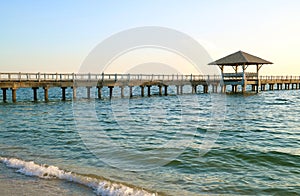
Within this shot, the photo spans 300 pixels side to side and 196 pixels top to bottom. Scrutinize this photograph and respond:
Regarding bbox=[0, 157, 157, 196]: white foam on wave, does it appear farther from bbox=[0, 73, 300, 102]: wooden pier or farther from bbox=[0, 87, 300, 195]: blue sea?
bbox=[0, 73, 300, 102]: wooden pier

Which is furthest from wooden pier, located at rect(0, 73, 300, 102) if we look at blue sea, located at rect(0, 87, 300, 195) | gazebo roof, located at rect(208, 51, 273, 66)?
blue sea, located at rect(0, 87, 300, 195)

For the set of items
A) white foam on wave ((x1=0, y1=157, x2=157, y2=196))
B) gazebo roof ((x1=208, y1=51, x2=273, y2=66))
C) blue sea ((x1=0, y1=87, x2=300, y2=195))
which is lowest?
blue sea ((x1=0, y1=87, x2=300, y2=195))

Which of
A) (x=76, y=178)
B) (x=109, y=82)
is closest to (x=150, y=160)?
(x=76, y=178)

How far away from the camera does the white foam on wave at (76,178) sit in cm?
588

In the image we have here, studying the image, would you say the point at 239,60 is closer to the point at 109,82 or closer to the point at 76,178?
the point at 109,82

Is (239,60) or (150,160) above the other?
(239,60)

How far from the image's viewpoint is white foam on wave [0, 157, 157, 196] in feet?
19.3

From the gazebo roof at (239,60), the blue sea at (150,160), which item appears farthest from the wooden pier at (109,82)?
the blue sea at (150,160)

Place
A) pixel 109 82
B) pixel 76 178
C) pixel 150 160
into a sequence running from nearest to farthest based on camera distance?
1. pixel 76 178
2. pixel 150 160
3. pixel 109 82

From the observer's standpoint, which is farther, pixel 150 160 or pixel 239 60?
pixel 239 60

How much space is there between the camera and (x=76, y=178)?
6590mm

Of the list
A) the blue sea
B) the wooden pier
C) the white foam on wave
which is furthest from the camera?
the wooden pier

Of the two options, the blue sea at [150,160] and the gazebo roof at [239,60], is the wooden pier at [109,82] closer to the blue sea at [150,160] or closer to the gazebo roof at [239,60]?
the gazebo roof at [239,60]

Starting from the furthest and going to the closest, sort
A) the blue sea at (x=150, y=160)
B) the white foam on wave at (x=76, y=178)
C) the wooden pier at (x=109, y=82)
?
the wooden pier at (x=109, y=82) < the blue sea at (x=150, y=160) < the white foam on wave at (x=76, y=178)
